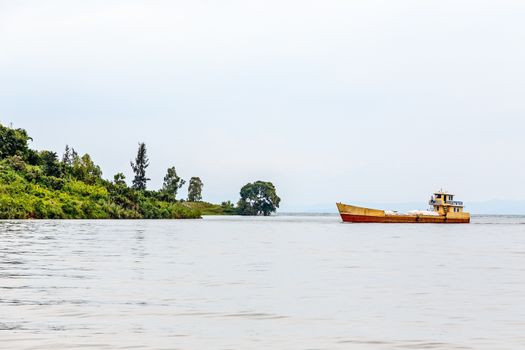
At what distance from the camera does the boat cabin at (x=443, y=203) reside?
582 feet

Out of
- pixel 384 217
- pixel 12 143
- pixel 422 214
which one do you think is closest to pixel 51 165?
pixel 12 143

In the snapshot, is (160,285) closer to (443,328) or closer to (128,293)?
(128,293)

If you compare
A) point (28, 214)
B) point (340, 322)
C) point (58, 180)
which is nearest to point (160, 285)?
point (340, 322)

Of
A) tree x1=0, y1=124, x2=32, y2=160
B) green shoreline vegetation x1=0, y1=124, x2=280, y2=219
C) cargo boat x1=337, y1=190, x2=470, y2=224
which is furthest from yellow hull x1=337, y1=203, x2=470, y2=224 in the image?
tree x1=0, y1=124, x2=32, y2=160

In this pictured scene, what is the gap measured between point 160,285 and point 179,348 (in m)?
14.8

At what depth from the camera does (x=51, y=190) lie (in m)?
172

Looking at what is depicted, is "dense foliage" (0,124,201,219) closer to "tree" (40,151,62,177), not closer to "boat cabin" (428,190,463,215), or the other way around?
"tree" (40,151,62,177)

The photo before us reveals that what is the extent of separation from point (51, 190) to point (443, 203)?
276ft

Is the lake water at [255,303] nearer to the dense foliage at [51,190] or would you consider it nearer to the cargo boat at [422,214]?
the dense foliage at [51,190]

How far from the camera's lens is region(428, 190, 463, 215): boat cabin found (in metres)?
178

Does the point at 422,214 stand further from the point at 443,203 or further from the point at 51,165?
the point at 51,165

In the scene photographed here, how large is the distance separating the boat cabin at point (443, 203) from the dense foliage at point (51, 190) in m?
68.0

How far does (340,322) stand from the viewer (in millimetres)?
24672

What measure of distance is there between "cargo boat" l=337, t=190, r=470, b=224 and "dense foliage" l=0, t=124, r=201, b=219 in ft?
169
